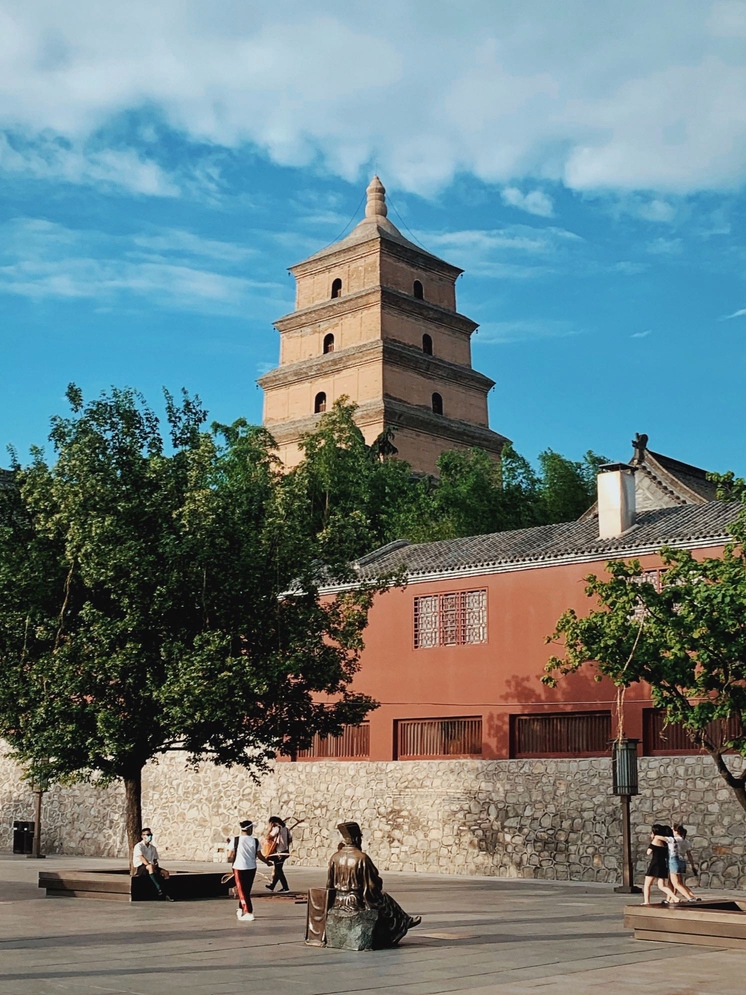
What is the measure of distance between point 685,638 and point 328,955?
6280 mm

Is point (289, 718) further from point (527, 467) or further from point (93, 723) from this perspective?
point (527, 467)

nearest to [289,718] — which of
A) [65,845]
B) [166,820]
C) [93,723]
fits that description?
[93,723]

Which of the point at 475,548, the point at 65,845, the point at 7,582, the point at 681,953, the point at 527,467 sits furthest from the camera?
the point at 527,467

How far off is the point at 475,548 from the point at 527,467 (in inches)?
790

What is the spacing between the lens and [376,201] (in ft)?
180

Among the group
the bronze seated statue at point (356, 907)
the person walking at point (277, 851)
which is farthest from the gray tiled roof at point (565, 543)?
the bronze seated statue at point (356, 907)

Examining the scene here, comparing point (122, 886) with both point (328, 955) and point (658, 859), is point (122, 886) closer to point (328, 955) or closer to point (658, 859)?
point (328, 955)

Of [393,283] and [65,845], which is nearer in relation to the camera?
[65,845]

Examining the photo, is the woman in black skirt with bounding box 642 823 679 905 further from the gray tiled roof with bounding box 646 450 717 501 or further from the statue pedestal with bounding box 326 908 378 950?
the gray tiled roof with bounding box 646 450 717 501

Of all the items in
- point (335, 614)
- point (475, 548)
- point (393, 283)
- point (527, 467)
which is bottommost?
point (335, 614)

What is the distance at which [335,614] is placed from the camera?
65.5 ft

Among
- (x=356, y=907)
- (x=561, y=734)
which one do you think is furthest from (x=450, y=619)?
(x=356, y=907)

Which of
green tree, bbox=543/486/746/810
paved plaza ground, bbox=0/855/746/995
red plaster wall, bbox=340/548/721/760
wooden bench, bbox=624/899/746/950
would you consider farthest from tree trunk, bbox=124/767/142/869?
wooden bench, bbox=624/899/746/950

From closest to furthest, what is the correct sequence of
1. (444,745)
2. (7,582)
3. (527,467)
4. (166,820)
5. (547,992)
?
(547,992) < (7,582) < (444,745) < (166,820) < (527,467)
